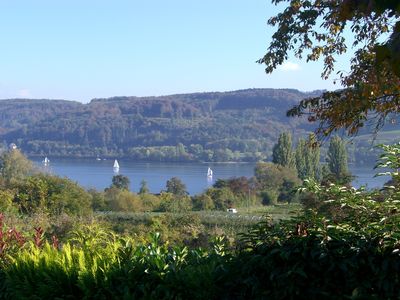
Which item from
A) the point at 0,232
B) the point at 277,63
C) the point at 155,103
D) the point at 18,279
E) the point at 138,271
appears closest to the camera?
the point at 138,271

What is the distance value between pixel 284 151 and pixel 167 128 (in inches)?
2765

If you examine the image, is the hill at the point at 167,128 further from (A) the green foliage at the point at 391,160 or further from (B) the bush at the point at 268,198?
(A) the green foliage at the point at 391,160

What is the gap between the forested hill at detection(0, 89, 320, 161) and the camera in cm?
11000

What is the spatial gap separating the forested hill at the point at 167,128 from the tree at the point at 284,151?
42.9 metres

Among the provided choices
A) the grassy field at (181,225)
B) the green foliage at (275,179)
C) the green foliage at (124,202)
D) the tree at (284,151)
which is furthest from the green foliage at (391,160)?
the tree at (284,151)

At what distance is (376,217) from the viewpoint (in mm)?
3223

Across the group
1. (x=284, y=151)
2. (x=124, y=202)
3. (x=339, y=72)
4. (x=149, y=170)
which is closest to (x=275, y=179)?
(x=284, y=151)

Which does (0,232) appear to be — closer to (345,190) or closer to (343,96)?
(345,190)

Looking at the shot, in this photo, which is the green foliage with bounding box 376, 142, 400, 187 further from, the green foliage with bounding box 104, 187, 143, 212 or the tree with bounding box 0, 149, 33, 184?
the tree with bounding box 0, 149, 33, 184

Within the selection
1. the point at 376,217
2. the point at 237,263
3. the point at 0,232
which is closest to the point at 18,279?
the point at 0,232

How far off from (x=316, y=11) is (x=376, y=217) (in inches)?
180

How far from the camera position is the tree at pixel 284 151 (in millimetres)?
52406

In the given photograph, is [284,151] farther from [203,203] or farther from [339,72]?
[339,72]

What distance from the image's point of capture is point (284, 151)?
173 feet
